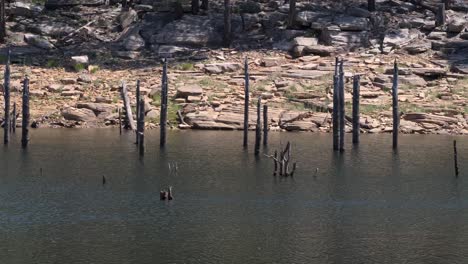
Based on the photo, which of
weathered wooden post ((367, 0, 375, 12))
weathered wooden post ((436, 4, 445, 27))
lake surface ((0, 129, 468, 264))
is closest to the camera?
lake surface ((0, 129, 468, 264))

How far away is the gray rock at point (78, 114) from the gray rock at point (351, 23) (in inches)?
1062

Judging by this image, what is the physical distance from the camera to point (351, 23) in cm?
7950

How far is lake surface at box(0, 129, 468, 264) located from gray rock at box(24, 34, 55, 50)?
25173 millimetres

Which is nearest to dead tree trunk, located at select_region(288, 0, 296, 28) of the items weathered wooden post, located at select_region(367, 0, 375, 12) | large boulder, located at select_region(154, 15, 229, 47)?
large boulder, located at select_region(154, 15, 229, 47)

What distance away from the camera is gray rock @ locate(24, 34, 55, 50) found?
79250mm

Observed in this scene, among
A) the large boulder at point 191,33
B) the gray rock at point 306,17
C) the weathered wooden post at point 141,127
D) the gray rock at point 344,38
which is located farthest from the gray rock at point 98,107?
the gray rock at point 344,38

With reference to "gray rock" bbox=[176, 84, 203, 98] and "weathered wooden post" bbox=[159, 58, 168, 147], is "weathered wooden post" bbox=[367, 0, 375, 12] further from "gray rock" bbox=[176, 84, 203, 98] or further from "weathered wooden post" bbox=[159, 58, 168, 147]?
"weathered wooden post" bbox=[159, 58, 168, 147]

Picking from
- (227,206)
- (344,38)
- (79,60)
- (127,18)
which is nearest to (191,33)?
(127,18)

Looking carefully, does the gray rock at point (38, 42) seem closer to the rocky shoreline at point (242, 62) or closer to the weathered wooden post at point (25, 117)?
the rocky shoreline at point (242, 62)

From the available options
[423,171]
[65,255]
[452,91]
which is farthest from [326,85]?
[65,255]

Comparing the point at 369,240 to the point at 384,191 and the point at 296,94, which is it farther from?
the point at 296,94

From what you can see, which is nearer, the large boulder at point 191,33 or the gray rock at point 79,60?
the gray rock at point 79,60

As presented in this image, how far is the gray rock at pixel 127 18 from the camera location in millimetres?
Answer: 83500

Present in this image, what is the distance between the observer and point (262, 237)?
29.5 m
